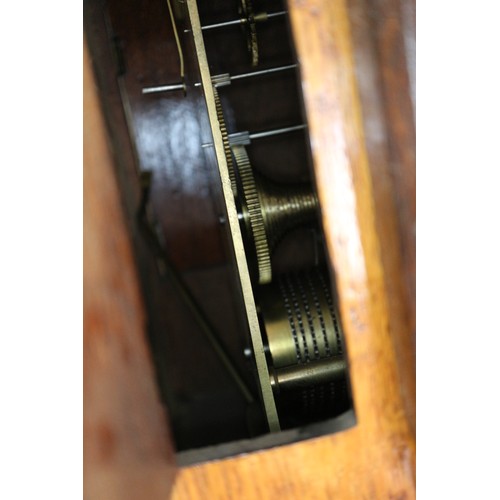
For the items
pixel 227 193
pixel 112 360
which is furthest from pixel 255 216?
pixel 112 360

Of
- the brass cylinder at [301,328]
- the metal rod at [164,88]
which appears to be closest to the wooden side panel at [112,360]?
the brass cylinder at [301,328]

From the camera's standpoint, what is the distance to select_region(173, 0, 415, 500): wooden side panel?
613 mm

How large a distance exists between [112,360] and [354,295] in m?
0.26

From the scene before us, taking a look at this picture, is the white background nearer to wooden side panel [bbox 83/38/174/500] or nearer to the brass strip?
wooden side panel [bbox 83/38/174/500]

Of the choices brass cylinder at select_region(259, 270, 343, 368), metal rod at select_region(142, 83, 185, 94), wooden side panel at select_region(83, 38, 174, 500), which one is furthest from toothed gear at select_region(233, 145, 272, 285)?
metal rod at select_region(142, 83, 185, 94)

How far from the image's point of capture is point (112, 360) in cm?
53

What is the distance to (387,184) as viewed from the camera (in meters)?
0.66

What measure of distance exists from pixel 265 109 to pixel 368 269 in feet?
2.27
